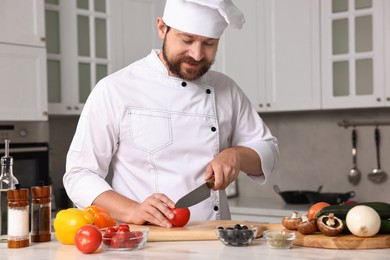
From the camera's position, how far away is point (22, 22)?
3.68m

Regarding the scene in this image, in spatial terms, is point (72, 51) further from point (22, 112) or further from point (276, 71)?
point (276, 71)

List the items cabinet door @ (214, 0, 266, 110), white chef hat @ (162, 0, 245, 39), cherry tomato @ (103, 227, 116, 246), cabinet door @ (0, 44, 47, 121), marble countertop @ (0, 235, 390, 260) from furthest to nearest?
cabinet door @ (214, 0, 266, 110), cabinet door @ (0, 44, 47, 121), white chef hat @ (162, 0, 245, 39), cherry tomato @ (103, 227, 116, 246), marble countertop @ (0, 235, 390, 260)

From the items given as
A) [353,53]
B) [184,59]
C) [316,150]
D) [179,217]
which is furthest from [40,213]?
[316,150]

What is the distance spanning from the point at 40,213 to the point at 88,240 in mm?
273

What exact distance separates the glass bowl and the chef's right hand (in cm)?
21

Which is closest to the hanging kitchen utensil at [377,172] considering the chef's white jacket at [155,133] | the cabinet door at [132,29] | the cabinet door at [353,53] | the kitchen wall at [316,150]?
the kitchen wall at [316,150]

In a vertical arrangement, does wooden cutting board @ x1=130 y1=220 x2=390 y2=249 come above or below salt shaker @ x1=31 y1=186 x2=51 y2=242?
below

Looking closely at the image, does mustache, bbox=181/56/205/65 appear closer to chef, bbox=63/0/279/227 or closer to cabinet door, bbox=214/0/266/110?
chef, bbox=63/0/279/227

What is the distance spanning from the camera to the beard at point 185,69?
2.30 m

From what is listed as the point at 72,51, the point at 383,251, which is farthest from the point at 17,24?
the point at 383,251

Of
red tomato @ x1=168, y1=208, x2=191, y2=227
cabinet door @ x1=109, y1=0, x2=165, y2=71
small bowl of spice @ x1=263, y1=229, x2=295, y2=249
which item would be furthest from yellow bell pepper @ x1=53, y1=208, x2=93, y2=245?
cabinet door @ x1=109, y1=0, x2=165, y2=71

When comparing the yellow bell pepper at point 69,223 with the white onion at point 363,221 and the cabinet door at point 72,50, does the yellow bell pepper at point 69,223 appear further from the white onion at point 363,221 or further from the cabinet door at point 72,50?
the cabinet door at point 72,50

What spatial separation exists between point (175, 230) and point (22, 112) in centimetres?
201

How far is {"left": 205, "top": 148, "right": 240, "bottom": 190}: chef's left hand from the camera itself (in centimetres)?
208
